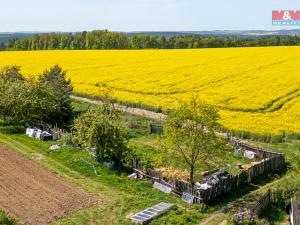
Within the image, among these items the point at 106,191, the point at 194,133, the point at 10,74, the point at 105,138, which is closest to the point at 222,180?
the point at 194,133

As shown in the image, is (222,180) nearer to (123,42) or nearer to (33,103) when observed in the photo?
(33,103)

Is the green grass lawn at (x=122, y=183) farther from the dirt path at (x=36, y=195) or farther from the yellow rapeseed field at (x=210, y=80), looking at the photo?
the yellow rapeseed field at (x=210, y=80)

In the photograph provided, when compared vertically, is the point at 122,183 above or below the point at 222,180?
below

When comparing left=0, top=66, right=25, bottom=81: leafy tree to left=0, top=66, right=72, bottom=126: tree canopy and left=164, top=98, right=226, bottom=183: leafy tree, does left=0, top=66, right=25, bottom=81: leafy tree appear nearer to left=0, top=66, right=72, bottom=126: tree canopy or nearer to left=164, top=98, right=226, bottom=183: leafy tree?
left=0, top=66, right=72, bottom=126: tree canopy

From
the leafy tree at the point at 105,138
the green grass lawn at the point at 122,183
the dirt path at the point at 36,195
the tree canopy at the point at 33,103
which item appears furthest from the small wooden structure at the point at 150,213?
the tree canopy at the point at 33,103

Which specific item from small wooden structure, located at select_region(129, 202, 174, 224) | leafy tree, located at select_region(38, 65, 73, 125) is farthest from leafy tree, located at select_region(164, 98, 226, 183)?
leafy tree, located at select_region(38, 65, 73, 125)

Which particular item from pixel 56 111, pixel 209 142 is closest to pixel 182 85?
pixel 56 111
